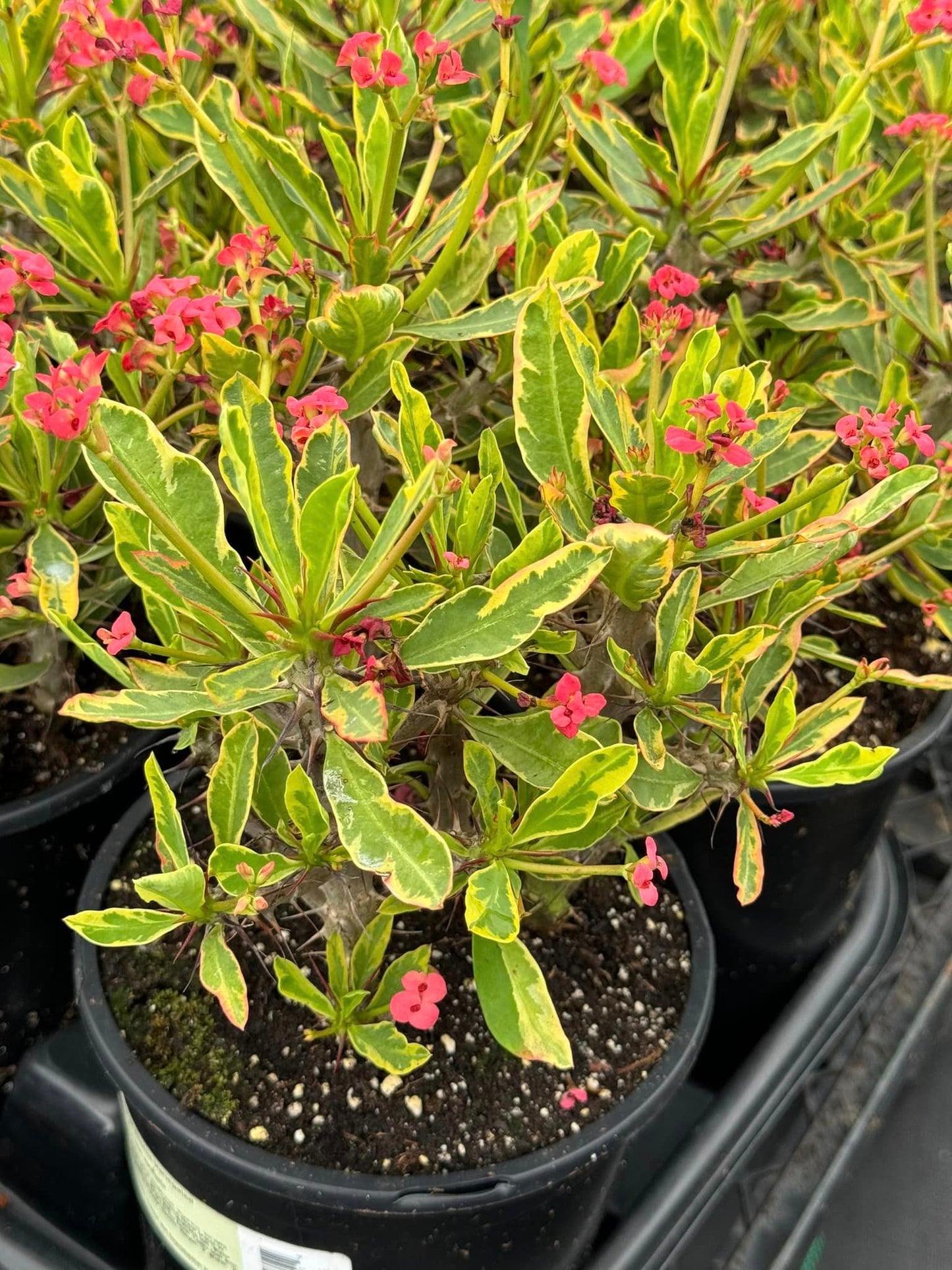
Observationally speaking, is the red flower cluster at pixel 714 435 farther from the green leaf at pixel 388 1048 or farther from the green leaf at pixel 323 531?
the green leaf at pixel 388 1048

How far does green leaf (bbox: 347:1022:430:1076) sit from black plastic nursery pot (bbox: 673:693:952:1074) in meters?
0.44

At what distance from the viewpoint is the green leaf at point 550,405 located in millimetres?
588

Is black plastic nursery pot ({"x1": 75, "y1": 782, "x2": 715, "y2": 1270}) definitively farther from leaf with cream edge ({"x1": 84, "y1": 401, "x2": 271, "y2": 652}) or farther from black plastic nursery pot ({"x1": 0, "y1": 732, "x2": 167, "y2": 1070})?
leaf with cream edge ({"x1": 84, "y1": 401, "x2": 271, "y2": 652})

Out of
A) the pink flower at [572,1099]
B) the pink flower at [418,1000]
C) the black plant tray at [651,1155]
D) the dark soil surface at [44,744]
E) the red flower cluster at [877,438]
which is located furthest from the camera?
the dark soil surface at [44,744]

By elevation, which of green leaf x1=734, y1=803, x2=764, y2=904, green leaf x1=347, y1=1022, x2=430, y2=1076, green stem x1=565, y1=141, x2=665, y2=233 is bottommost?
green leaf x1=347, y1=1022, x2=430, y2=1076

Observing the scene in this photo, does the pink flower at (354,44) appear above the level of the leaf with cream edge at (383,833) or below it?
above

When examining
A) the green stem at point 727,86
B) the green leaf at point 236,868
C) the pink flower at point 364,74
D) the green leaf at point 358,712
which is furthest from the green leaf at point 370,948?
the green stem at point 727,86

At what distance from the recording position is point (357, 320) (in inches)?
25.4

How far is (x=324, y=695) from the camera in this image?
0.52m

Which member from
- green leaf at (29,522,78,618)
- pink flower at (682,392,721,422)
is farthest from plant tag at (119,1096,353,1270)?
pink flower at (682,392,721,422)

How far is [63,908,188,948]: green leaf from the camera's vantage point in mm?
603

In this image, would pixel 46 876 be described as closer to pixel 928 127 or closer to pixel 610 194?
pixel 610 194

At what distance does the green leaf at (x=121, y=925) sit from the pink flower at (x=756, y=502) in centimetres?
42

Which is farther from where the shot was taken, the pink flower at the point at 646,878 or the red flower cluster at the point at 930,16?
the red flower cluster at the point at 930,16
